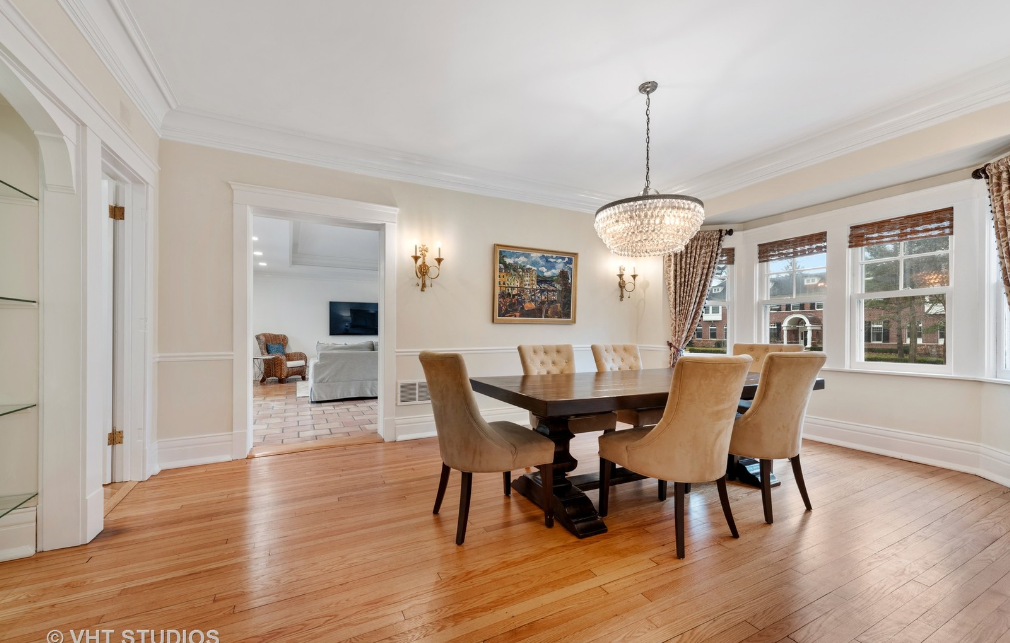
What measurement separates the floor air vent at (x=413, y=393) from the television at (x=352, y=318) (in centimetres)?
617

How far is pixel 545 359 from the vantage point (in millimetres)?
3486

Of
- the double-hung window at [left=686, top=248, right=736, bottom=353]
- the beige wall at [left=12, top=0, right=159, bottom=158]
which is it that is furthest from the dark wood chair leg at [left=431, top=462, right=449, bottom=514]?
the double-hung window at [left=686, top=248, right=736, bottom=353]

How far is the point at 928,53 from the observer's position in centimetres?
240

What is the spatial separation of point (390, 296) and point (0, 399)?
2.44m

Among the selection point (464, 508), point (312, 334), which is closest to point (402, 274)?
point (464, 508)

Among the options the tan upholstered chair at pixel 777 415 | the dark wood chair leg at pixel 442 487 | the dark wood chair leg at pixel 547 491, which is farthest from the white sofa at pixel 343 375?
the tan upholstered chair at pixel 777 415

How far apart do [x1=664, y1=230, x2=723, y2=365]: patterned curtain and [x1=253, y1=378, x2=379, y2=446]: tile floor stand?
3.62 meters

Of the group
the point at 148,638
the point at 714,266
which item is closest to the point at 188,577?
the point at 148,638

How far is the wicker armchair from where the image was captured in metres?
A: 8.23

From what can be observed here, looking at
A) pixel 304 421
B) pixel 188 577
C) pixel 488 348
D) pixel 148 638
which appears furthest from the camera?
pixel 304 421

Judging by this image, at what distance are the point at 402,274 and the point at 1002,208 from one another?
449 centimetres

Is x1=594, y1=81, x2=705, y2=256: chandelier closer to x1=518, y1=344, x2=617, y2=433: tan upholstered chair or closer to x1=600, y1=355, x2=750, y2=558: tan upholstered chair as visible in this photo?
x1=518, y1=344, x2=617, y2=433: tan upholstered chair

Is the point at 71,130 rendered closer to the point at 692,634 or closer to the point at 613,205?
the point at 613,205

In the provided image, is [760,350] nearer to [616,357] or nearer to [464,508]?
[616,357]
